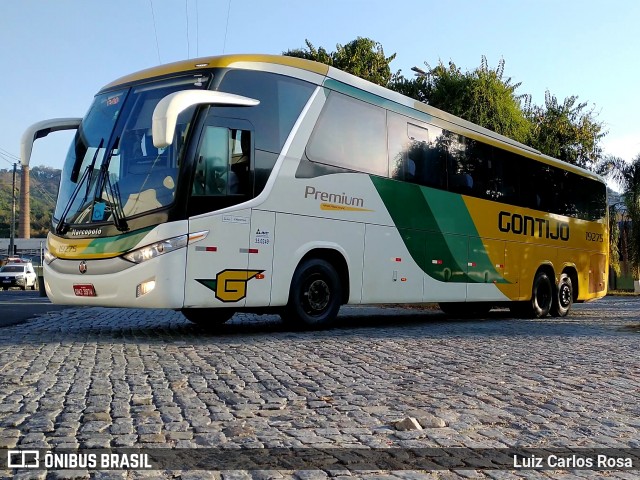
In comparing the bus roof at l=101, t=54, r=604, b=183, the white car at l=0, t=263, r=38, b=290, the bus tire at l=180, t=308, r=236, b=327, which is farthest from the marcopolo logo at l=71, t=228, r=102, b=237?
the white car at l=0, t=263, r=38, b=290

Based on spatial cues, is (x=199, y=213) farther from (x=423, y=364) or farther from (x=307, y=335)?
(x=423, y=364)

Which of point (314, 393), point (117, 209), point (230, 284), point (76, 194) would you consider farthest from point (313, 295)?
point (314, 393)

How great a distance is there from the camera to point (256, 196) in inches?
373

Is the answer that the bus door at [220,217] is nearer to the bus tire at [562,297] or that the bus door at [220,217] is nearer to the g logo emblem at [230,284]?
the g logo emblem at [230,284]

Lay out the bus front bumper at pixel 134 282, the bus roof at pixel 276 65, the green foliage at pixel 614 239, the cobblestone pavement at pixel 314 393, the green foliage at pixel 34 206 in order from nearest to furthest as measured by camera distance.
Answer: the cobblestone pavement at pixel 314 393 → the bus front bumper at pixel 134 282 → the bus roof at pixel 276 65 → the green foliage at pixel 614 239 → the green foliage at pixel 34 206

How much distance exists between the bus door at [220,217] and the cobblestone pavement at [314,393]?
691 mm

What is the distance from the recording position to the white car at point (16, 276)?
43812mm

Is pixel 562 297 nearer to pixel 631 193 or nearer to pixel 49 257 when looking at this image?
pixel 49 257

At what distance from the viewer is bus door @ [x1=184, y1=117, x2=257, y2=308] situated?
8812 millimetres

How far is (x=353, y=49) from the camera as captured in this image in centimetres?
3416

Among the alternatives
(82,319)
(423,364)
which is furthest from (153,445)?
(82,319)

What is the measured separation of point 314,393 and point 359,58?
29.6 meters

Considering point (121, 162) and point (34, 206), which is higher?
point (34, 206)

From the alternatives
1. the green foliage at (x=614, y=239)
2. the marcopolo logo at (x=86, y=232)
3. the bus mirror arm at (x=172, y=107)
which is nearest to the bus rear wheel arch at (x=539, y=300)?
the bus mirror arm at (x=172, y=107)
